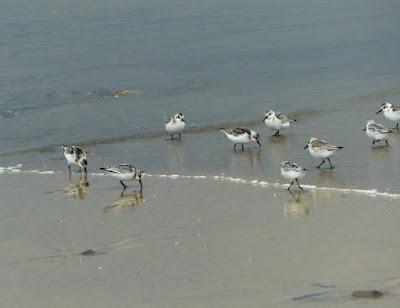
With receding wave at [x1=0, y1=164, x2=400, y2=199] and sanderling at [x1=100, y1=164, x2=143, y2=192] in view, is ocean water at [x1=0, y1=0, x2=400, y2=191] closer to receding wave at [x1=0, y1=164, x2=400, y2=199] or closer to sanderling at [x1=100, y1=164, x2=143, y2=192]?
receding wave at [x1=0, y1=164, x2=400, y2=199]

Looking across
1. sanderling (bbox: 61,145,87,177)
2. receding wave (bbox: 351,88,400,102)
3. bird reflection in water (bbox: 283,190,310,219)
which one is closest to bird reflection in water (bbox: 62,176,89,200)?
sanderling (bbox: 61,145,87,177)

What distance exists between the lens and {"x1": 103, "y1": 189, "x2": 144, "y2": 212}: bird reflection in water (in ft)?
54.6

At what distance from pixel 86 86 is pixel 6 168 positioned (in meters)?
9.23

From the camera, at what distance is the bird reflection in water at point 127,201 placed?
16641 mm

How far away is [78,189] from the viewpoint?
60.2 feet

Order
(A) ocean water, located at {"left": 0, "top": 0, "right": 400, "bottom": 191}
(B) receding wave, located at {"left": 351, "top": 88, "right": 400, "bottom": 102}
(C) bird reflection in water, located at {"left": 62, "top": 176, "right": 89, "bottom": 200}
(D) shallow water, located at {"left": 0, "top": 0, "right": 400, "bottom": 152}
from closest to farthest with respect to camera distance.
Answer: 1. (C) bird reflection in water, located at {"left": 62, "top": 176, "right": 89, "bottom": 200}
2. (A) ocean water, located at {"left": 0, "top": 0, "right": 400, "bottom": 191}
3. (B) receding wave, located at {"left": 351, "top": 88, "right": 400, "bottom": 102}
4. (D) shallow water, located at {"left": 0, "top": 0, "right": 400, "bottom": 152}

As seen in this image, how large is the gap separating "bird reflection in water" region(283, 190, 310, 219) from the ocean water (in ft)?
3.61

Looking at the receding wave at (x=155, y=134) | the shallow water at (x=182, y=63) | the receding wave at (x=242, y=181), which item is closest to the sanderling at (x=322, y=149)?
the receding wave at (x=242, y=181)

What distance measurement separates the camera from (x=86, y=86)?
29.4 meters

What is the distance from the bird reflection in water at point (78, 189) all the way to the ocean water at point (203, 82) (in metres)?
1.36

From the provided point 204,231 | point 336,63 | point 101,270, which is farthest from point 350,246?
point 336,63

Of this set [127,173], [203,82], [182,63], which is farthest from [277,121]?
[182,63]

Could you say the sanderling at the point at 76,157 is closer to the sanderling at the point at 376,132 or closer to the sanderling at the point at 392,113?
the sanderling at the point at 376,132

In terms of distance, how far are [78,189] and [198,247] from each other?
513 cm
